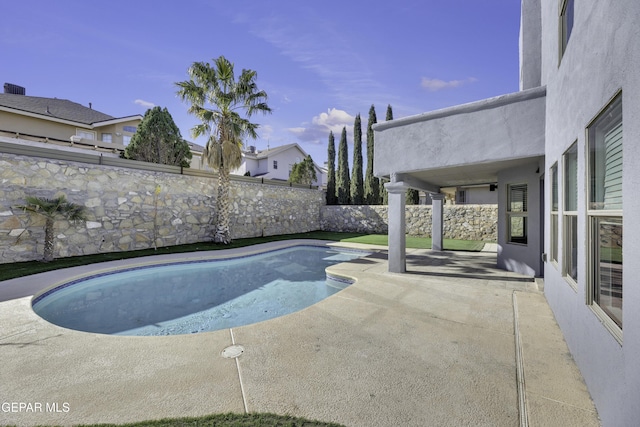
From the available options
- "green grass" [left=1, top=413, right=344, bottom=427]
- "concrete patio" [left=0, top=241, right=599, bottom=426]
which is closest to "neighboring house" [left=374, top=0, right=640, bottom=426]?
"concrete patio" [left=0, top=241, right=599, bottom=426]

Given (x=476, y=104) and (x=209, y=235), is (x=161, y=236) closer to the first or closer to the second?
(x=209, y=235)

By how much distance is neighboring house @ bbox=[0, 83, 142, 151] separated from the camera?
1725cm

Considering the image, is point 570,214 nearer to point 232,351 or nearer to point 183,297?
point 232,351

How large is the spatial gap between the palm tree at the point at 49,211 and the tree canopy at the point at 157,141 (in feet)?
24.7

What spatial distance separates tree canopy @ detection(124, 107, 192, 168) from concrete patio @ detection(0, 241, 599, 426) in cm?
1408

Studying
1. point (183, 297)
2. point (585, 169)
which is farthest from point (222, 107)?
point (585, 169)

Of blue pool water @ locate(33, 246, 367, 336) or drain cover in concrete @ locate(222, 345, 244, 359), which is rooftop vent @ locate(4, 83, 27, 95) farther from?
drain cover in concrete @ locate(222, 345, 244, 359)

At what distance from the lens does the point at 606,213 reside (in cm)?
263

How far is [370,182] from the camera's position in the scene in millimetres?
26375

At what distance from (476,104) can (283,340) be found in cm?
642

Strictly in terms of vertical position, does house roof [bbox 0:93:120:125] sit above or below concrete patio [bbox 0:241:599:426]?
above

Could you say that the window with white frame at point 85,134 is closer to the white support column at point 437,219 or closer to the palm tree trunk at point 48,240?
the palm tree trunk at point 48,240

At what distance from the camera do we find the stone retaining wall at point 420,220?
1734 centimetres

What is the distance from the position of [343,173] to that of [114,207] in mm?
19425
